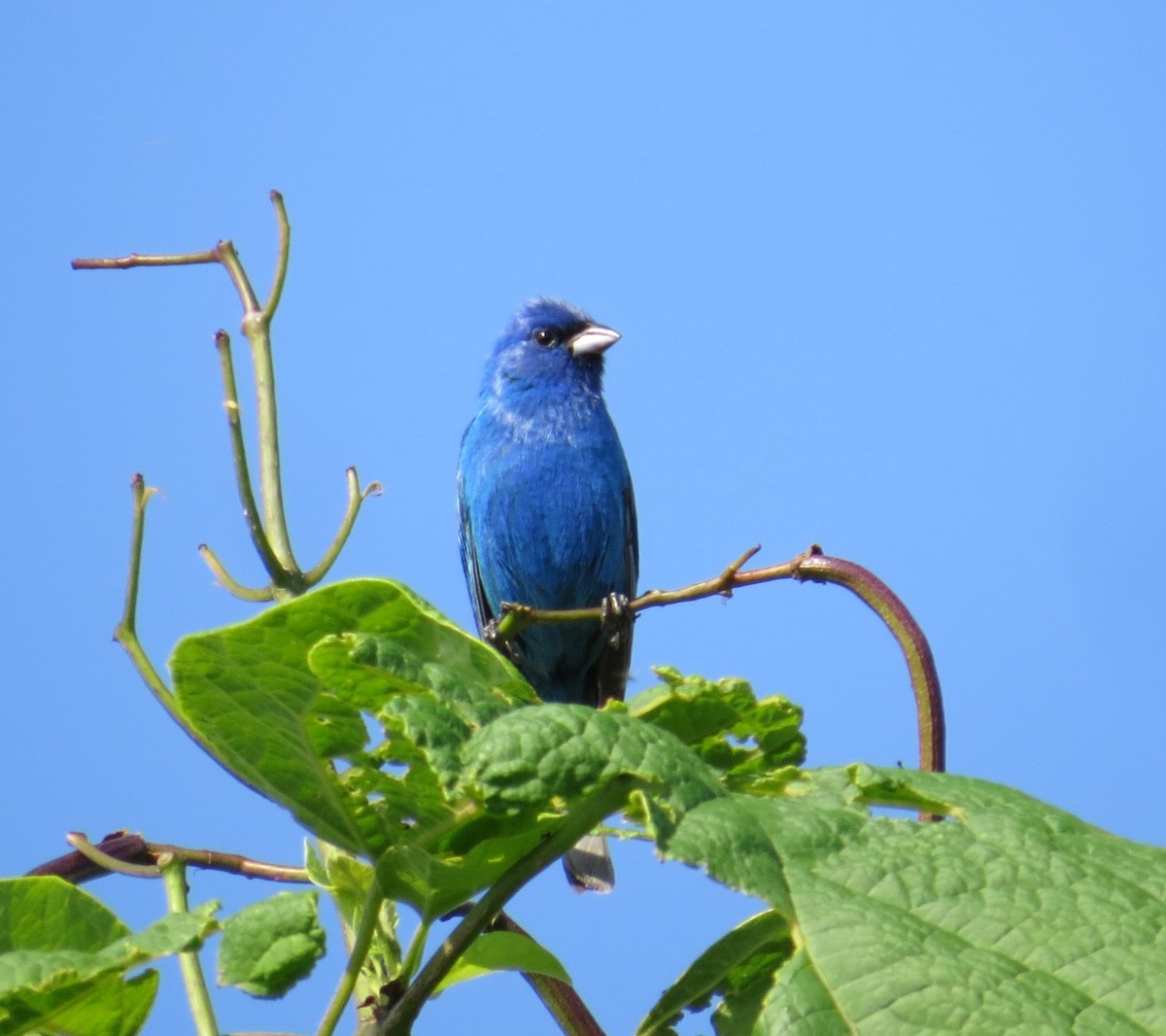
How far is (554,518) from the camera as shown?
22.7 feet

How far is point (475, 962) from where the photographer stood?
1.73 meters

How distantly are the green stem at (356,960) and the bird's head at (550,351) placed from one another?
6002 millimetres

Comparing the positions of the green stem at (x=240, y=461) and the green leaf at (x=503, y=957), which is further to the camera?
the green stem at (x=240, y=461)

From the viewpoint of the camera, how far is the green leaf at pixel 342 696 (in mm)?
1457

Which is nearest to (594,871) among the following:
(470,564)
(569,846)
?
(470,564)

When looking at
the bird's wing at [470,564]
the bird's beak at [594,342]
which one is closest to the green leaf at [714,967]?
the bird's wing at [470,564]

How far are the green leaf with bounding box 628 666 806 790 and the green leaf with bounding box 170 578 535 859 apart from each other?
0.17 meters

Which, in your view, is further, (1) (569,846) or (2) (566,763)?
(1) (569,846)

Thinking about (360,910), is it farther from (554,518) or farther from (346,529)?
(554,518)

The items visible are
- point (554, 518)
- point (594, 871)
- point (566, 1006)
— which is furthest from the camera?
point (554, 518)

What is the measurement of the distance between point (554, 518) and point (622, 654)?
729 mm

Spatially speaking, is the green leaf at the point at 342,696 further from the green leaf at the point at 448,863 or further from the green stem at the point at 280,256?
the green stem at the point at 280,256

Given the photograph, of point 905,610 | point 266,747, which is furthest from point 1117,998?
point 266,747

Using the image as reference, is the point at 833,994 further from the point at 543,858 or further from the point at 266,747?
the point at 266,747
